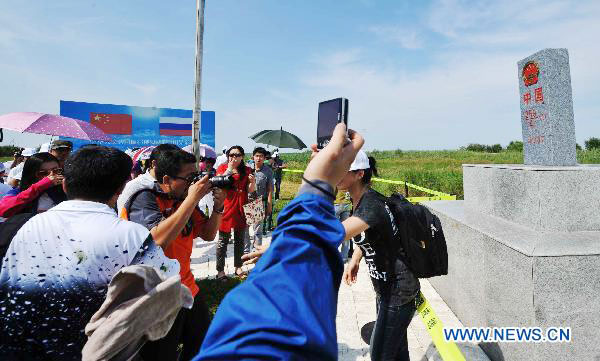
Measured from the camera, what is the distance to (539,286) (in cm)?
262

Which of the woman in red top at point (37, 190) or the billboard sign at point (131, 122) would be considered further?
the billboard sign at point (131, 122)

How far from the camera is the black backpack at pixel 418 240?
246 cm

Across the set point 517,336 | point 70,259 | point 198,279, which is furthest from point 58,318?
point 198,279

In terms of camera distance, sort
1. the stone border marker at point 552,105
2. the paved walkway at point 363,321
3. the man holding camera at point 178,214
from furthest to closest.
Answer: the stone border marker at point 552,105
the paved walkway at point 363,321
the man holding camera at point 178,214

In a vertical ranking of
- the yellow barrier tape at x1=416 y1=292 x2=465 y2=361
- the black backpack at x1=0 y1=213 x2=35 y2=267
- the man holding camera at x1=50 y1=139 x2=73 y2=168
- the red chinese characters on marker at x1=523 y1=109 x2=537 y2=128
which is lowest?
the yellow barrier tape at x1=416 y1=292 x2=465 y2=361

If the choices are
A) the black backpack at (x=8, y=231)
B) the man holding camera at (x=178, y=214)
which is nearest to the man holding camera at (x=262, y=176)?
the man holding camera at (x=178, y=214)

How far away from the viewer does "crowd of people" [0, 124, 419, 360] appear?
0.58m

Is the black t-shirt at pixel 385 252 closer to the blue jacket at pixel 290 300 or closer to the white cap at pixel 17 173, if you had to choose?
the blue jacket at pixel 290 300

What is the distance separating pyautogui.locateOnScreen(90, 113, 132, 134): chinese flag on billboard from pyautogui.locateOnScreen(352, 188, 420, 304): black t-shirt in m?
12.2

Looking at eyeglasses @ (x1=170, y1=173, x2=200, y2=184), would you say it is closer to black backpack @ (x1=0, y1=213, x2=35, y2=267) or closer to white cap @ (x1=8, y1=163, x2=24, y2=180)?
black backpack @ (x1=0, y1=213, x2=35, y2=267)

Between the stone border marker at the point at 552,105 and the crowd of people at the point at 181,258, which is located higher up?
the stone border marker at the point at 552,105

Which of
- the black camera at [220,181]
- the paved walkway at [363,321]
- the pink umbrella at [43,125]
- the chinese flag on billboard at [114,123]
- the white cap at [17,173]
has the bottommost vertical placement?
the paved walkway at [363,321]

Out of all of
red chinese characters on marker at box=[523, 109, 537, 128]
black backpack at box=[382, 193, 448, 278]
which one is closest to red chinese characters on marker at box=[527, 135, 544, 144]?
red chinese characters on marker at box=[523, 109, 537, 128]

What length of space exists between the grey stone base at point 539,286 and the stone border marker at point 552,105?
123cm
